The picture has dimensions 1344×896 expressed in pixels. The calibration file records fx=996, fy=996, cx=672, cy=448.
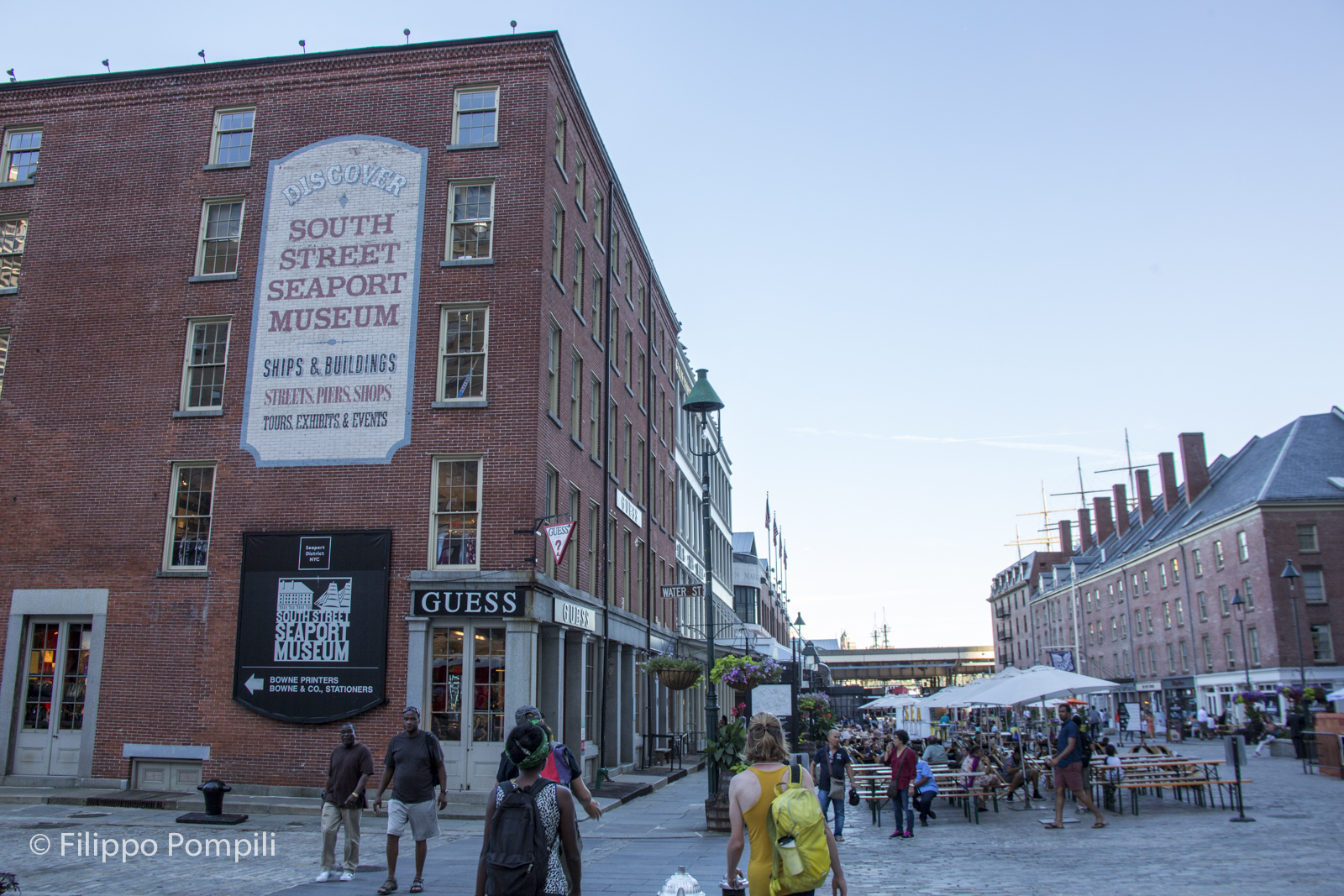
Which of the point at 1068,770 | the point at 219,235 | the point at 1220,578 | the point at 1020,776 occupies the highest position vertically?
the point at 219,235

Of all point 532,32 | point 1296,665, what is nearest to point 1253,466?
point 1296,665

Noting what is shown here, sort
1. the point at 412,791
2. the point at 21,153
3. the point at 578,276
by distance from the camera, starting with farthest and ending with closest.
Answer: the point at 578,276 → the point at 21,153 → the point at 412,791

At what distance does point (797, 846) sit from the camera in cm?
583

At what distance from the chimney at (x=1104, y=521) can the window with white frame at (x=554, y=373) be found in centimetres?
8018

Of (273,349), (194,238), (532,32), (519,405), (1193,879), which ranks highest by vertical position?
(532,32)

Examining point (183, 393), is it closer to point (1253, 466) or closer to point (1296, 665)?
point (1296, 665)

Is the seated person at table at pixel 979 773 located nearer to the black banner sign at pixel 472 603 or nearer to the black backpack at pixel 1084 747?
the black backpack at pixel 1084 747

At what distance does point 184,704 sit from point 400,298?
9529mm

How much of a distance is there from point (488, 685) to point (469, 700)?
46 cm

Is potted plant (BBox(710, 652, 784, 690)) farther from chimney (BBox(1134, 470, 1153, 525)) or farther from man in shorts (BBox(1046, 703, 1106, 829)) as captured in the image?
chimney (BBox(1134, 470, 1153, 525))

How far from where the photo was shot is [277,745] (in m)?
19.8

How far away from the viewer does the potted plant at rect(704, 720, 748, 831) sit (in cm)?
1578

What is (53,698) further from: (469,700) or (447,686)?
(469,700)

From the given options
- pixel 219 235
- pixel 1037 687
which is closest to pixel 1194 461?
pixel 1037 687
